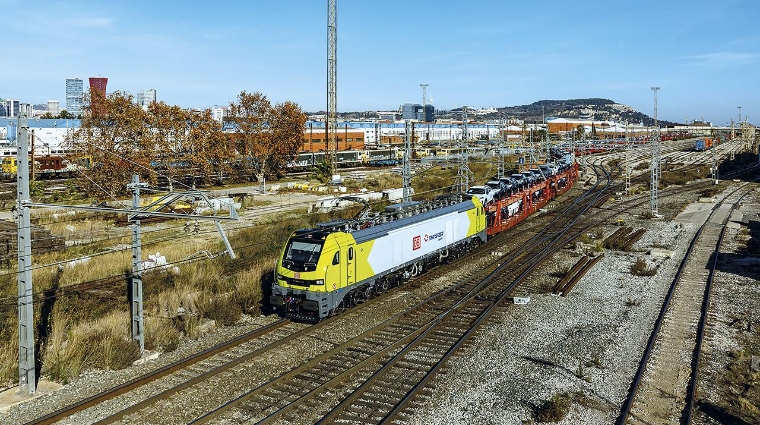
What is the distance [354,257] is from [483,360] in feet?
16.9

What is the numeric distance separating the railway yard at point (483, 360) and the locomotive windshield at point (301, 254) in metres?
1.75

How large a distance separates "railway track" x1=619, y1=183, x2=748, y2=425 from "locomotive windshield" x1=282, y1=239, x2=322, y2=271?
865cm

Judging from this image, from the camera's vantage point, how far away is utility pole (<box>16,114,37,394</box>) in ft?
38.1

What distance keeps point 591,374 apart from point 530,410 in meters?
2.56

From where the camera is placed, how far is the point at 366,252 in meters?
18.0

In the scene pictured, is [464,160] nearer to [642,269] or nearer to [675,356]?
[642,269]

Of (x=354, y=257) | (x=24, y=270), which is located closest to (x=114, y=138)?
(x=354, y=257)

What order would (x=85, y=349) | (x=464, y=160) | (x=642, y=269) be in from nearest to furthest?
(x=85, y=349) < (x=642, y=269) < (x=464, y=160)

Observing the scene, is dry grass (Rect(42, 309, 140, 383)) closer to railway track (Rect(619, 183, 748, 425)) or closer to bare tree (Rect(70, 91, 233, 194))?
railway track (Rect(619, 183, 748, 425))

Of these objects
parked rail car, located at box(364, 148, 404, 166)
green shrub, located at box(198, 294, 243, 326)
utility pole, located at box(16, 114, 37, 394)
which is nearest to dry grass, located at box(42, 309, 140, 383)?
utility pole, located at box(16, 114, 37, 394)

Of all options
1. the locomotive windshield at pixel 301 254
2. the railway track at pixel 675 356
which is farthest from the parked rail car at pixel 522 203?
the locomotive windshield at pixel 301 254

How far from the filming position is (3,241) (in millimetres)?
24281

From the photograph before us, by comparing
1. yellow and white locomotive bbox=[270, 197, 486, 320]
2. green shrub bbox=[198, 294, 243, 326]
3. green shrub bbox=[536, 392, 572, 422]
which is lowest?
green shrub bbox=[536, 392, 572, 422]

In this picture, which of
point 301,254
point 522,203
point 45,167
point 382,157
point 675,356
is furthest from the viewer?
point 382,157
